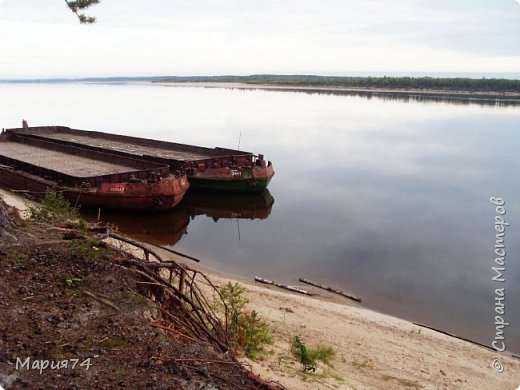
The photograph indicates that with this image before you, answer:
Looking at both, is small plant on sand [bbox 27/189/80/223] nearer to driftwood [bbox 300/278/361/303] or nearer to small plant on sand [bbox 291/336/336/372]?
small plant on sand [bbox 291/336/336/372]

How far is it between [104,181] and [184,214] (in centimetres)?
312

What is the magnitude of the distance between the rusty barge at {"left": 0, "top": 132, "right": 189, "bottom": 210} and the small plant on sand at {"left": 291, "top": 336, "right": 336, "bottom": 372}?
882 centimetres

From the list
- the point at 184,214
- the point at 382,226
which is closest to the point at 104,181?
the point at 184,214

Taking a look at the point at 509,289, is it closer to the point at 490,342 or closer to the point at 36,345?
the point at 490,342

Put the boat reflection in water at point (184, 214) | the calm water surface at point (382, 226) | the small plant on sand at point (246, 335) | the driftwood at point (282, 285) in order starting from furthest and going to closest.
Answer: the boat reflection in water at point (184, 214), the calm water surface at point (382, 226), the driftwood at point (282, 285), the small plant on sand at point (246, 335)

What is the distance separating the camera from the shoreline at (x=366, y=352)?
5480 millimetres

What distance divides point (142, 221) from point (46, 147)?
1010 cm

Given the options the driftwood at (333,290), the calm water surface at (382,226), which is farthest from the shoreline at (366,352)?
the calm water surface at (382,226)

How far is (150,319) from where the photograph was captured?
13.8 feet

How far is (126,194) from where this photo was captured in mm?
14375

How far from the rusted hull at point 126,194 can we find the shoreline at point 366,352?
19.8ft

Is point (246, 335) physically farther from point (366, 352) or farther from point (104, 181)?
point (104, 181)

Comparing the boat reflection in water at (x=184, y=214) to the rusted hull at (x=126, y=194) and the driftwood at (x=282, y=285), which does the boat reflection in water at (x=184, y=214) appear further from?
the driftwood at (x=282, y=285)

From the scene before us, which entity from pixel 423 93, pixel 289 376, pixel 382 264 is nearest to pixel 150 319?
pixel 289 376
